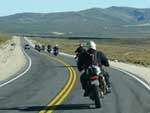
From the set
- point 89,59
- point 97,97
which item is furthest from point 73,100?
point 97,97

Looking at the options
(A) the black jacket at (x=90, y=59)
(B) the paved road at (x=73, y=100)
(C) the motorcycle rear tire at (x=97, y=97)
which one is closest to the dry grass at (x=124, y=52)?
(B) the paved road at (x=73, y=100)

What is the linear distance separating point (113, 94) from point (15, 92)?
3.57m

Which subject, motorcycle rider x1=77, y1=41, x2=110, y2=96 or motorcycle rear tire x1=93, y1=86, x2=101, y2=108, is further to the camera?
motorcycle rider x1=77, y1=41, x2=110, y2=96

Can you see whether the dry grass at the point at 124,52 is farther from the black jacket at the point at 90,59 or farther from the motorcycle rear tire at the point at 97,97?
the motorcycle rear tire at the point at 97,97

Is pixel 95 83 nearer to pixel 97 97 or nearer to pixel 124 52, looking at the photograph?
pixel 97 97

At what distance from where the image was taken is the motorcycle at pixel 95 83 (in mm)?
13836

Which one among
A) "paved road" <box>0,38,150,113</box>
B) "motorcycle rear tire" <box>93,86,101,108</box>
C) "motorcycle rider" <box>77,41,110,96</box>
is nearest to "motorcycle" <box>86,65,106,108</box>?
"motorcycle rear tire" <box>93,86,101,108</box>

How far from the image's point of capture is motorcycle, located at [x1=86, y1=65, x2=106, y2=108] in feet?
45.4

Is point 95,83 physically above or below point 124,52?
above

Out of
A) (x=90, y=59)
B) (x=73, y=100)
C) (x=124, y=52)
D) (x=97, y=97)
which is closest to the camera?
(x=97, y=97)

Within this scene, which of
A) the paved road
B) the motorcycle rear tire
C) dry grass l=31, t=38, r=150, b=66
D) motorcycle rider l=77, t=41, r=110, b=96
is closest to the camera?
the paved road

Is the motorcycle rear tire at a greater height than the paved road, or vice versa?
the motorcycle rear tire

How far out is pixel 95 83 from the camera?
45.5 ft

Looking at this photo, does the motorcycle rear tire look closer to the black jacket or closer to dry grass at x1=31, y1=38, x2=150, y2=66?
the black jacket
